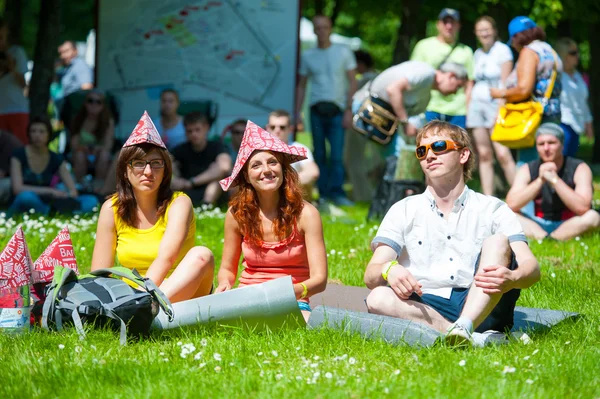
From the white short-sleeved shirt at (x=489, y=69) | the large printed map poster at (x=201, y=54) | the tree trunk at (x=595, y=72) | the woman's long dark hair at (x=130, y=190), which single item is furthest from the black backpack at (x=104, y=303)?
the tree trunk at (x=595, y=72)

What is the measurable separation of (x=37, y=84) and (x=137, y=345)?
891 centimetres

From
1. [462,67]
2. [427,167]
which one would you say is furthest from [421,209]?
[462,67]

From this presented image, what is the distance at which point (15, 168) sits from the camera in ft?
34.9

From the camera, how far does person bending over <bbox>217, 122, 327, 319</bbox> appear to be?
18.2ft

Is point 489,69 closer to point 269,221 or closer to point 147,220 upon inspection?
point 269,221

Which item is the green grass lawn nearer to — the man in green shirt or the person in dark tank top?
the person in dark tank top

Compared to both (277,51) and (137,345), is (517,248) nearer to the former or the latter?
(137,345)

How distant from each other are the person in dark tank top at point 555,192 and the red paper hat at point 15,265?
4987mm

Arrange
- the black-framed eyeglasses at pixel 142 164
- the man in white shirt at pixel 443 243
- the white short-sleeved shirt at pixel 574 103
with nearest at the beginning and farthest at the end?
the man in white shirt at pixel 443 243, the black-framed eyeglasses at pixel 142 164, the white short-sleeved shirt at pixel 574 103

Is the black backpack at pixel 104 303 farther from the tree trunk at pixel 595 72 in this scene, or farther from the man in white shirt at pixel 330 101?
the tree trunk at pixel 595 72

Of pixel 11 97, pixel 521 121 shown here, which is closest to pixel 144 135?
pixel 521 121

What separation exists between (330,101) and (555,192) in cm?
418

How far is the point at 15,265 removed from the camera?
16.8 ft

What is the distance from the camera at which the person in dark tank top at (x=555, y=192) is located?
8711 mm
